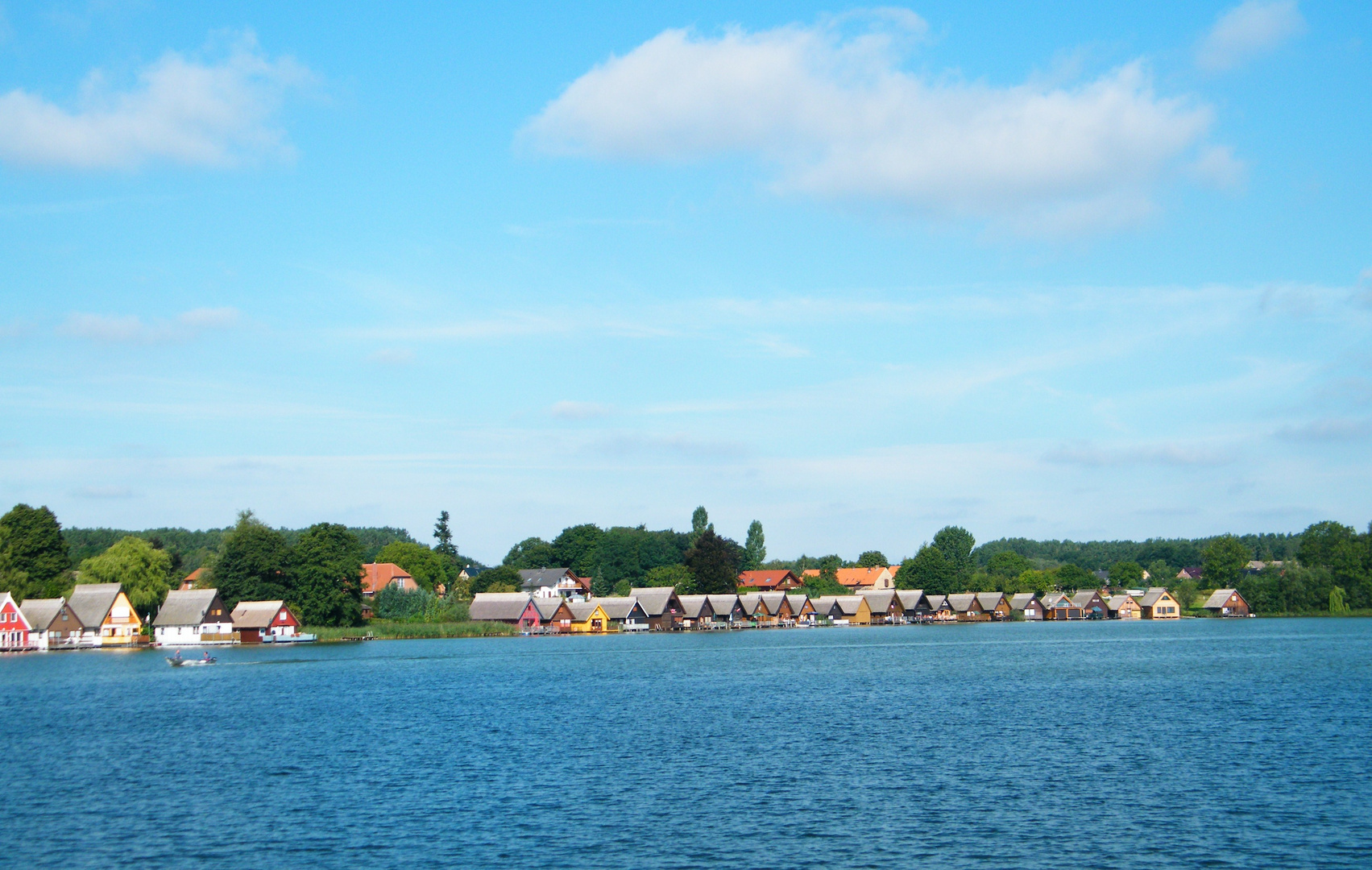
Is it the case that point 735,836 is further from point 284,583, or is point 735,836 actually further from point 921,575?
point 921,575

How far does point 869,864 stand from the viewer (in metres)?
20.5

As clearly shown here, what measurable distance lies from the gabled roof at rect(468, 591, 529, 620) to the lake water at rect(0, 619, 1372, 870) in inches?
2167

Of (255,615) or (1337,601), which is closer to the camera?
(255,615)

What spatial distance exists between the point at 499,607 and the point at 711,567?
31.4m

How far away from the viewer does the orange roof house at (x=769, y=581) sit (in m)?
182

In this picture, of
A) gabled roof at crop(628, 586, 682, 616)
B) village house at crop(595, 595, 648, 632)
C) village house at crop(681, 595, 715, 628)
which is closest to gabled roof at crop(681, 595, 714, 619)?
village house at crop(681, 595, 715, 628)

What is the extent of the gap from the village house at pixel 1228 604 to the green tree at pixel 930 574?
35.4m

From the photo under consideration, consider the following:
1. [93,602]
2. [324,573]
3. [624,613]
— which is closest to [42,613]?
[93,602]

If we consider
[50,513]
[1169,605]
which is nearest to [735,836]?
[50,513]

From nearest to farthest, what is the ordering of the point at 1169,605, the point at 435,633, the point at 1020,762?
the point at 1020,762 → the point at 435,633 → the point at 1169,605

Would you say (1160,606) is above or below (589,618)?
above

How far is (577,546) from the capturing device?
178625 mm

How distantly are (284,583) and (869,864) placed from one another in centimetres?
8651

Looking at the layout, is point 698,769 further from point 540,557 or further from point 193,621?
point 540,557
